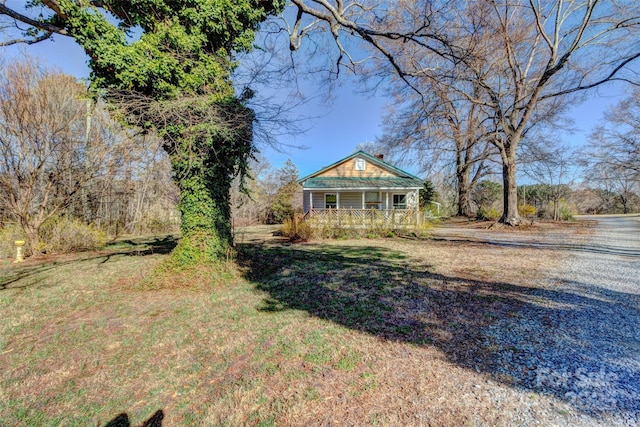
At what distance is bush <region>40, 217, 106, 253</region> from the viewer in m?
9.34

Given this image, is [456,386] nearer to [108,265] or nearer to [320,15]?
[320,15]

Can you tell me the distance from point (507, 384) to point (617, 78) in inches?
524

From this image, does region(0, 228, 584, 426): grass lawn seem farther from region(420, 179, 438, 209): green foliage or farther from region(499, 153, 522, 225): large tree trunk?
region(420, 179, 438, 209): green foliage

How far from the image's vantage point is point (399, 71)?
637 cm

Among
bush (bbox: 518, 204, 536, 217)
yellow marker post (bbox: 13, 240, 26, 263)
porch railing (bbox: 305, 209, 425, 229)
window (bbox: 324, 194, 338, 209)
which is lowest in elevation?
yellow marker post (bbox: 13, 240, 26, 263)

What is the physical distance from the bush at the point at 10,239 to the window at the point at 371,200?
58.8 ft

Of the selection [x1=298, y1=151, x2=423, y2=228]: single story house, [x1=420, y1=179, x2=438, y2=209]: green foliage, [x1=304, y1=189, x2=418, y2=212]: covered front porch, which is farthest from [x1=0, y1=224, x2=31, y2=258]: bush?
[x1=420, y1=179, x2=438, y2=209]: green foliage

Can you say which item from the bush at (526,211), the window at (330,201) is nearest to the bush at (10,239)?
the window at (330,201)

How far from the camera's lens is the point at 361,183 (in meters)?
19.1

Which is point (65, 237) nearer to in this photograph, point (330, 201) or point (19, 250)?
point (19, 250)

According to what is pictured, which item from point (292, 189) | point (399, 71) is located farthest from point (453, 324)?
point (292, 189)

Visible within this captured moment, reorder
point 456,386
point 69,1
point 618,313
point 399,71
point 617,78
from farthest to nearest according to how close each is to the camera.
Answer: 1. point 617,78
2. point 399,71
3. point 69,1
4. point 618,313
5. point 456,386

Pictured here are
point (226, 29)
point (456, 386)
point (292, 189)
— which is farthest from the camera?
point (292, 189)

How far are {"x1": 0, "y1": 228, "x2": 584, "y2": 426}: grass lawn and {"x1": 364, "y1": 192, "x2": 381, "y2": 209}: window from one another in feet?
48.3
